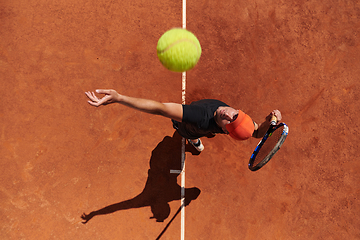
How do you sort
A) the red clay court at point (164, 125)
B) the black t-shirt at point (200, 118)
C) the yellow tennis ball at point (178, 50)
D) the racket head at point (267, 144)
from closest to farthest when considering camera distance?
the yellow tennis ball at point (178, 50)
the black t-shirt at point (200, 118)
the racket head at point (267, 144)
the red clay court at point (164, 125)

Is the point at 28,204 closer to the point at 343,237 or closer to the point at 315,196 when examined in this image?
the point at 315,196

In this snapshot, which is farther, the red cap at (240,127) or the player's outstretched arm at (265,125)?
the player's outstretched arm at (265,125)

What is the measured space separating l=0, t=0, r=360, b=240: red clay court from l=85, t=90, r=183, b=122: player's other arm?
6.92ft

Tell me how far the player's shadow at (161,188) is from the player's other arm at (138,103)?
2.06 meters

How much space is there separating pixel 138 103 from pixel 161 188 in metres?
2.96

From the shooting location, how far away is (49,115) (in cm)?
500

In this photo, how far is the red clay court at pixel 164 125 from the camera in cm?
482

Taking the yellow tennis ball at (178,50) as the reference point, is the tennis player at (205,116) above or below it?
below

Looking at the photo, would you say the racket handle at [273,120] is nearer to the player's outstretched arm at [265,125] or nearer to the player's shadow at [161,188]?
the player's outstretched arm at [265,125]

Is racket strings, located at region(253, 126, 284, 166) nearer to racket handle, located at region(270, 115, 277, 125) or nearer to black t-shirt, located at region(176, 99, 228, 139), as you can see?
racket handle, located at region(270, 115, 277, 125)

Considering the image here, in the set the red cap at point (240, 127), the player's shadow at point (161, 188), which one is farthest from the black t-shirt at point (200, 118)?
the player's shadow at point (161, 188)

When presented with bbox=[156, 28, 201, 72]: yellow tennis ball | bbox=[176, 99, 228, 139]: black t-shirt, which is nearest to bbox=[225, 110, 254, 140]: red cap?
bbox=[176, 99, 228, 139]: black t-shirt

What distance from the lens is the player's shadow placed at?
4.85 metres

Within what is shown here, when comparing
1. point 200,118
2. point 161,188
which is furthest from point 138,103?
point 161,188
